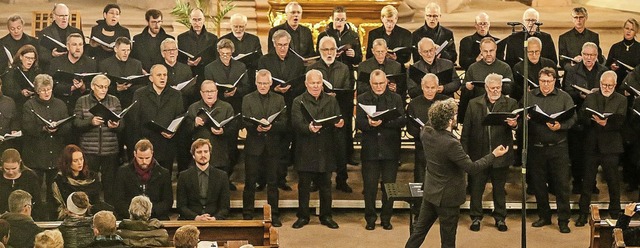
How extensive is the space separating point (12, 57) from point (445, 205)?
450 cm

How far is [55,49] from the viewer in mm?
12242

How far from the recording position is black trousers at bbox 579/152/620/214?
11.8m

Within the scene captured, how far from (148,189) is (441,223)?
2.47m

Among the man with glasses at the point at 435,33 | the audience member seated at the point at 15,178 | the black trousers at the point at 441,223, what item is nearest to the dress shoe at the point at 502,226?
the man with glasses at the point at 435,33

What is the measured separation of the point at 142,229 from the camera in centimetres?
928

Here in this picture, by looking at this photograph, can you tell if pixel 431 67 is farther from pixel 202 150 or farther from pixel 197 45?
pixel 202 150

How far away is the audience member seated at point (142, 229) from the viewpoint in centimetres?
922

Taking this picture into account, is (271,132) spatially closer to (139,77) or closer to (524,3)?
(139,77)

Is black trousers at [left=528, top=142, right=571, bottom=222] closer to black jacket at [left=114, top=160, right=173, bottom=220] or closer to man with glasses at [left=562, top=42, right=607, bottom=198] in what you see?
man with glasses at [left=562, top=42, right=607, bottom=198]

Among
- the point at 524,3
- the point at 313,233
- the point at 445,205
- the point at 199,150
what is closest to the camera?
the point at 445,205

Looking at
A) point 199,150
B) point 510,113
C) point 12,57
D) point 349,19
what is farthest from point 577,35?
point 12,57

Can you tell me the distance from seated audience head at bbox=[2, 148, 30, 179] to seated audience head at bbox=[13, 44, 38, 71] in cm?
121

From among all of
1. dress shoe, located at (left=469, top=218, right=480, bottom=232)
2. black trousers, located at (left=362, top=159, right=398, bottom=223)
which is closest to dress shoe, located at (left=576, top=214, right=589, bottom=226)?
dress shoe, located at (left=469, top=218, right=480, bottom=232)

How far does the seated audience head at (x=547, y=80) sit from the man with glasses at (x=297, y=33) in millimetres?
2188
